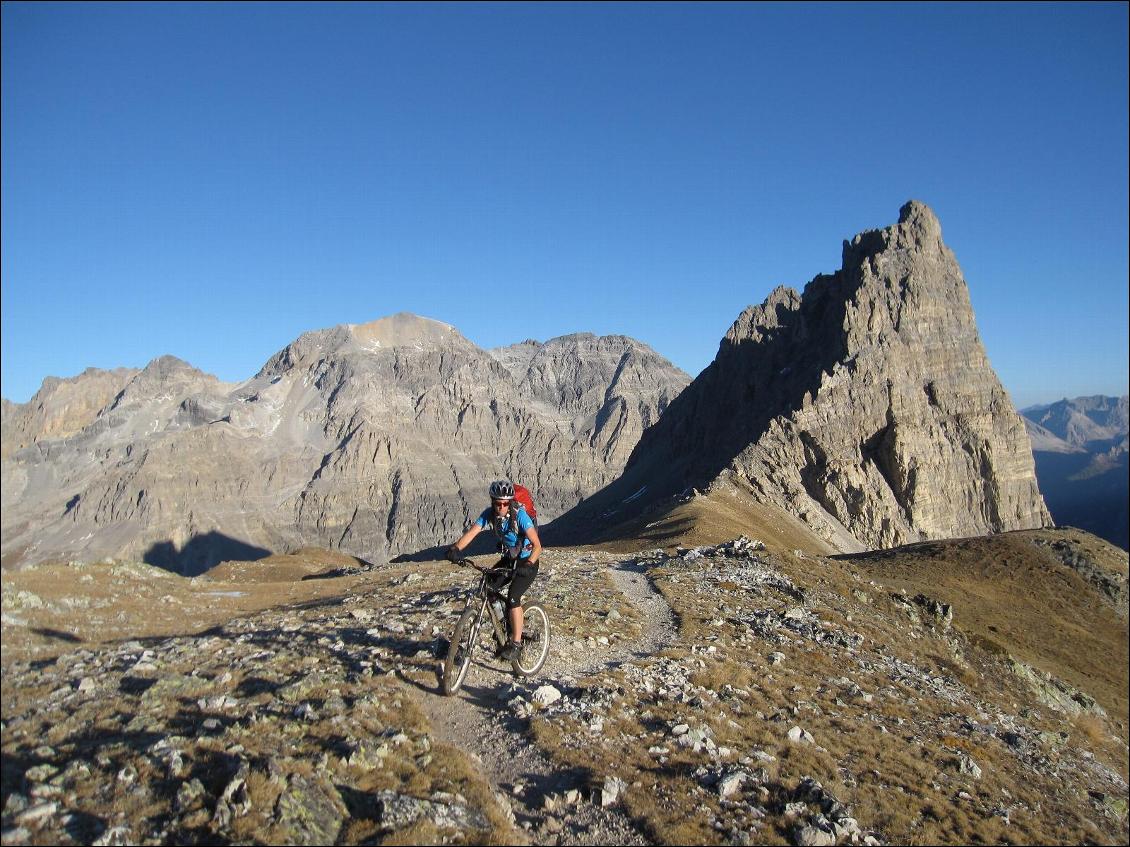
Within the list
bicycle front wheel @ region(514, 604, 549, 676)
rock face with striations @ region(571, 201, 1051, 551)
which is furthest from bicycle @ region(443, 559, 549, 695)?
rock face with striations @ region(571, 201, 1051, 551)

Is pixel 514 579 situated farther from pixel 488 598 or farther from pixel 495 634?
pixel 495 634

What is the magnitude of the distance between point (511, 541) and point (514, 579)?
2.71ft

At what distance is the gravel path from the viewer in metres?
8.85

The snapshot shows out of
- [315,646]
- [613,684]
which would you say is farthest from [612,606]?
[315,646]

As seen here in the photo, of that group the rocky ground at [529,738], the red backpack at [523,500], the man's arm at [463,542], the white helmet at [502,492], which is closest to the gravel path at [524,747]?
the rocky ground at [529,738]

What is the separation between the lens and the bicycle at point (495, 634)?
42.2 ft

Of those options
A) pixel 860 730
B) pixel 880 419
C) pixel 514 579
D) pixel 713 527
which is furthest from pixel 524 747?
pixel 880 419

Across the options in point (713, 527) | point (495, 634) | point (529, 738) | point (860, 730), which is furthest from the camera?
point (713, 527)

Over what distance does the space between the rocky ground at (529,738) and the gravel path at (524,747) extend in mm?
49

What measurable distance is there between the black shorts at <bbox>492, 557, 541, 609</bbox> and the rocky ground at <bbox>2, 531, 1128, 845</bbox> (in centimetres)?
196

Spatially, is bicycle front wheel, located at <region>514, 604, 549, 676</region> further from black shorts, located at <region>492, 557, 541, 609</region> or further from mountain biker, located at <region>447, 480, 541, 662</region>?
black shorts, located at <region>492, 557, 541, 609</region>

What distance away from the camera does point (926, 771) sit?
44.0ft

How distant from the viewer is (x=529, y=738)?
1141 centimetres

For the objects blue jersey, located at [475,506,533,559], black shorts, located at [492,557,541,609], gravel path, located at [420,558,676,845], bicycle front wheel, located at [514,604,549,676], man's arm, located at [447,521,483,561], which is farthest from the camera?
bicycle front wheel, located at [514,604,549,676]
